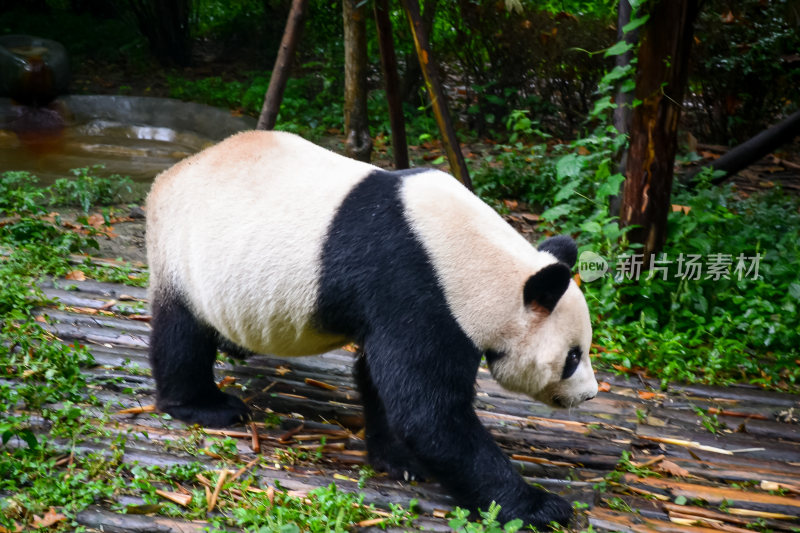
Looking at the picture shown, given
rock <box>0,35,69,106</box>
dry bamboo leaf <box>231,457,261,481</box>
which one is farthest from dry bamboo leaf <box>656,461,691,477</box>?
rock <box>0,35,69,106</box>

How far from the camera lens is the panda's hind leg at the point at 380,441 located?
132 inches

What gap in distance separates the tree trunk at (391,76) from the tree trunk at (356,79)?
723mm

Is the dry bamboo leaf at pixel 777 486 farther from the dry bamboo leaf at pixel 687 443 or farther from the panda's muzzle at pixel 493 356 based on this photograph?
the panda's muzzle at pixel 493 356

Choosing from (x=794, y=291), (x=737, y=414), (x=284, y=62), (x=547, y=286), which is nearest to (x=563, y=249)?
(x=547, y=286)

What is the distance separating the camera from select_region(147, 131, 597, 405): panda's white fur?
9.94 ft

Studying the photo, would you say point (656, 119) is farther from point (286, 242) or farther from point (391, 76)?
point (286, 242)

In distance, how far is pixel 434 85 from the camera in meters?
5.36

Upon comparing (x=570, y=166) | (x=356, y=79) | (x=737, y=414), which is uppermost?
(x=356, y=79)

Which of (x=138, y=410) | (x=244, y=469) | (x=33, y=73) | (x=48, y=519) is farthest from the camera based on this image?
(x=33, y=73)

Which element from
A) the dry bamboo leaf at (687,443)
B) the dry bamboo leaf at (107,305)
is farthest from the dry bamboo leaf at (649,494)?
the dry bamboo leaf at (107,305)

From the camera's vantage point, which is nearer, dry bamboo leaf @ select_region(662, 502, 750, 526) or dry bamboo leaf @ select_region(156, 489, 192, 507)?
dry bamboo leaf @ select_region(156, 489, 192, 507)

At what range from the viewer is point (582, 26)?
30.3ft

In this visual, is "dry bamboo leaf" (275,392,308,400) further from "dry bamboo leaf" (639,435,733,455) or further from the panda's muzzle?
"dry bamboo leaf" (639,435,733,455)

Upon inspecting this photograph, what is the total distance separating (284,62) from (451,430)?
3.60 meters
